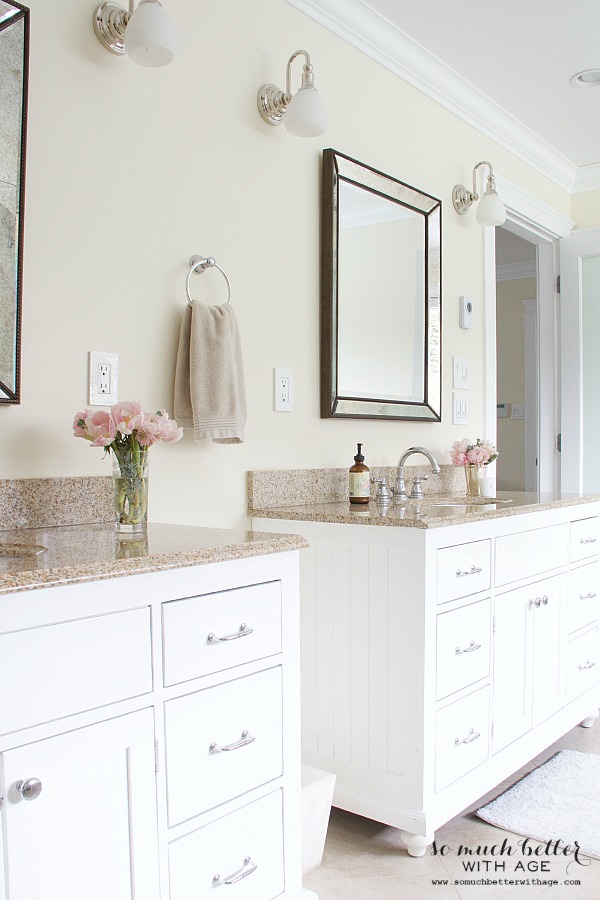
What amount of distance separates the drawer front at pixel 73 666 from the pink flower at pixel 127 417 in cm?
41

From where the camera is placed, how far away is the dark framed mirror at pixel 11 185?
5.22ft

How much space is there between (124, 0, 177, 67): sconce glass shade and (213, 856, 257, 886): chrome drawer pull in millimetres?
1626

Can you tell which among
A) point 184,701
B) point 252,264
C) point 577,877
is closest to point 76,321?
point 252,264

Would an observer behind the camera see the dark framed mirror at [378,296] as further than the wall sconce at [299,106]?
Yes

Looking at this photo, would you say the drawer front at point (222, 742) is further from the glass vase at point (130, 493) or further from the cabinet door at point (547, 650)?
the cabinet door at point (547, 650)

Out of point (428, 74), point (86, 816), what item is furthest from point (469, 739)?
point (428, 74)

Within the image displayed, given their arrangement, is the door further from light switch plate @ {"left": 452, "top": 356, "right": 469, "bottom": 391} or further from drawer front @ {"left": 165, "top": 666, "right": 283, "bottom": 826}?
drawer front @ {"left": 165, "top": 666, "right": 283, "bottom": 826}

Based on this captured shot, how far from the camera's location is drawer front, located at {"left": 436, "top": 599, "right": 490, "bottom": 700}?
201cm

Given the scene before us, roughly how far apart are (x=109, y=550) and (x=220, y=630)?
242mm

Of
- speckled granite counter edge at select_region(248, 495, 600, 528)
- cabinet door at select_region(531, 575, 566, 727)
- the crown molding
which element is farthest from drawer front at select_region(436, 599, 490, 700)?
the crown molding

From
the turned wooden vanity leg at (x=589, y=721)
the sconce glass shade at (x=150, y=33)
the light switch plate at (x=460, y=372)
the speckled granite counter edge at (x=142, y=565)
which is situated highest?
the sconce glass shade at (x=150, y=33)

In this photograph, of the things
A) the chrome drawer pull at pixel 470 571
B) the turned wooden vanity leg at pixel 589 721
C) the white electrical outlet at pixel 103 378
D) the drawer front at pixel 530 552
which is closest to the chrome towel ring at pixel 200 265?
the white electrical outlet at pixel 103 378

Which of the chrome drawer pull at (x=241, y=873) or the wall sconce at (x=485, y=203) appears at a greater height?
the wall sconce at (x=485, y=203)

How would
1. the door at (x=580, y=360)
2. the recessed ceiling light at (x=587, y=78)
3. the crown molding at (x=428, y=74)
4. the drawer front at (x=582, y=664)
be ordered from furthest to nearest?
the door at (x=580, y=360), the recessed ceiling light at (x=587, y=78), the drawer front at (x=582, y=664), the crown molding at (x=428, y=74)
